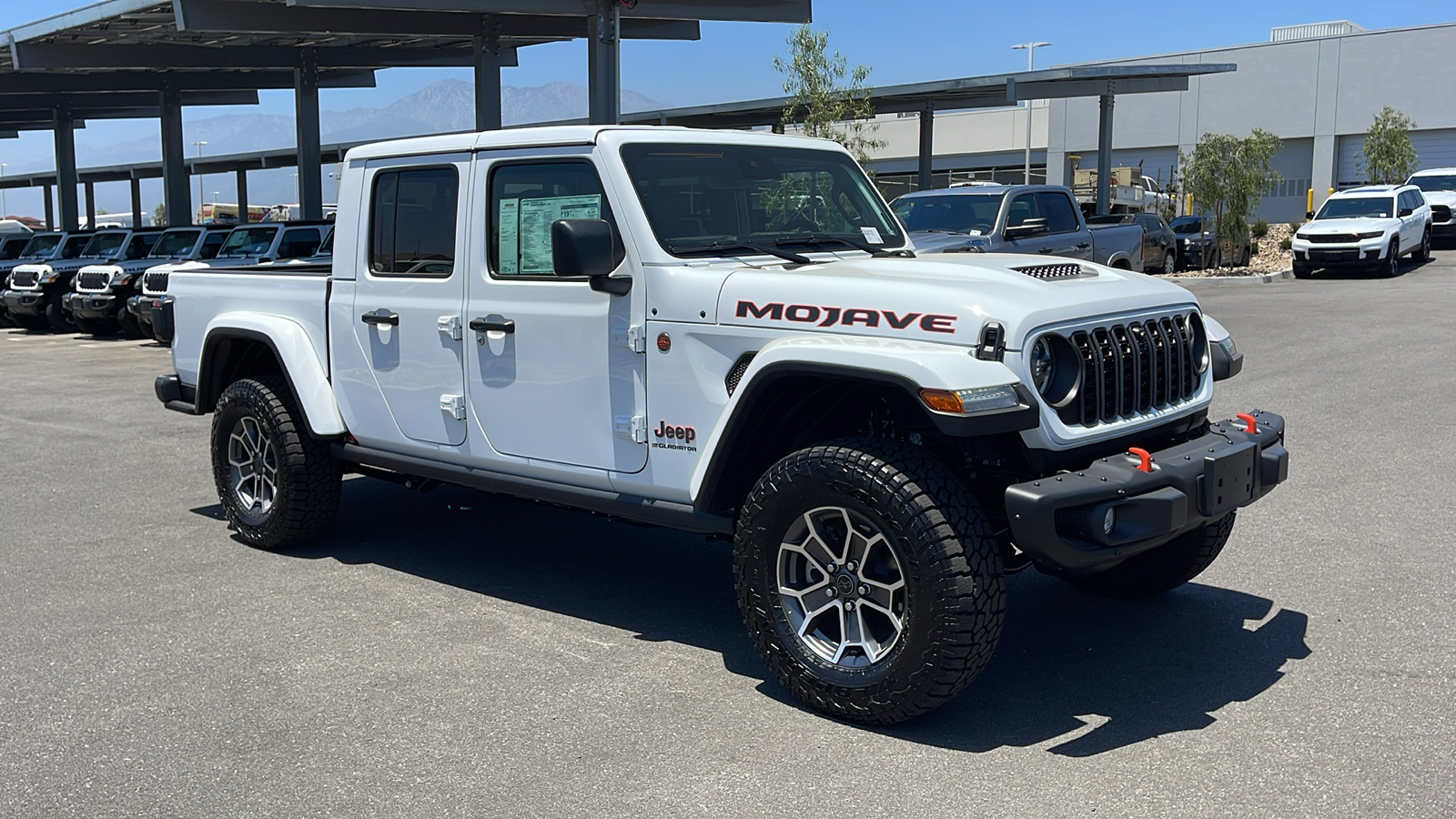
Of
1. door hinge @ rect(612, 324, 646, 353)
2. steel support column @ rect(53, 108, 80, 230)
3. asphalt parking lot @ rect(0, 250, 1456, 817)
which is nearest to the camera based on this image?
asphalt parking lot @ rect(0, 250, 1456, 817)

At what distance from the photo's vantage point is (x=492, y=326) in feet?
18.3

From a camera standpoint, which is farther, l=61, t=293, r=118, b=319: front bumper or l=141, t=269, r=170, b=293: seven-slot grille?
l=61, t=293, r=118, b=319: front bumper

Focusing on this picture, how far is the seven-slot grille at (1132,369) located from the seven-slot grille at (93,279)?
1946 cm

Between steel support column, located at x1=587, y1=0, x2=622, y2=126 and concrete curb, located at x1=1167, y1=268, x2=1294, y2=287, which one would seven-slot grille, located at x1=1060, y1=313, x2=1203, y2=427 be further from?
concrete curb, located at x1=1167, y1=268, x2=1294, y2=287

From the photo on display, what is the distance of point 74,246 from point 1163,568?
23223 mm

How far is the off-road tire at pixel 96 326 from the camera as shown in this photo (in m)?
20.8

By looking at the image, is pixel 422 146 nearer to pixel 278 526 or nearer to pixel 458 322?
pixel 458 322

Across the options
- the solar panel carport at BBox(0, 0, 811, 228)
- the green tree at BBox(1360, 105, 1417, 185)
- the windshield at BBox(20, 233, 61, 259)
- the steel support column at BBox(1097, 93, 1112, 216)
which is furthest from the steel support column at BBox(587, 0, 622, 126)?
the green tree at BBox(1360, 105, 1417, 185)

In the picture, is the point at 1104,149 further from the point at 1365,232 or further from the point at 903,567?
the point at 903,567

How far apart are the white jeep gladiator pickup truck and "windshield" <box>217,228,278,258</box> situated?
14317mm

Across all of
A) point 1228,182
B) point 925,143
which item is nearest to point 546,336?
point 1228,182

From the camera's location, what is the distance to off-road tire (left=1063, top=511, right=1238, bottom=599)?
5.42 metres

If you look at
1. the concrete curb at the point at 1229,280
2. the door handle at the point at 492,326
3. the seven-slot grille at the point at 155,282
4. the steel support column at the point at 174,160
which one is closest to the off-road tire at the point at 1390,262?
the concrete curb at the point at 1229,280

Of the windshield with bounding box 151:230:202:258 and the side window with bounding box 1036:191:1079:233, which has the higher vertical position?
the side window with bounding box 1036:191:1079:233
